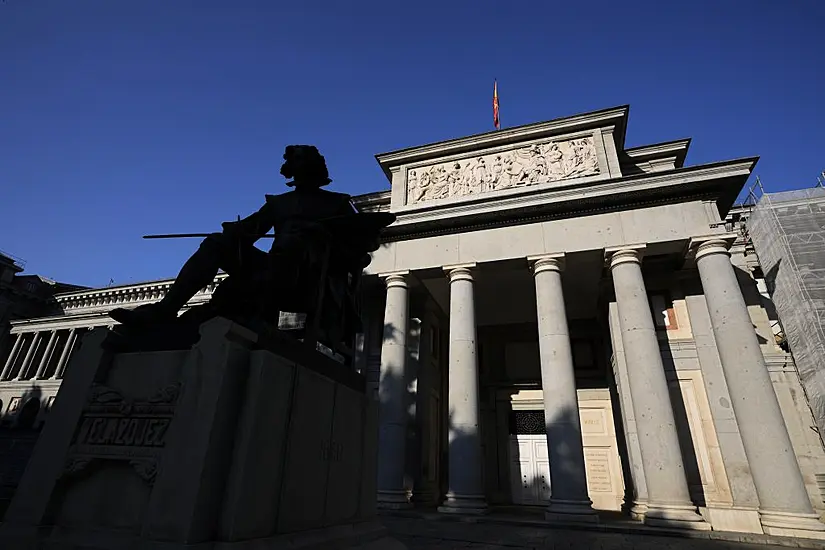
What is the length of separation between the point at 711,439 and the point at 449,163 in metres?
13.7

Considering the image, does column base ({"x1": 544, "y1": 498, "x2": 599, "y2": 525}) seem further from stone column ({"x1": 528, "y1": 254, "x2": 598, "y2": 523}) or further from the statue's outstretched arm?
the statue's outstretched arm

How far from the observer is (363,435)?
5234mm

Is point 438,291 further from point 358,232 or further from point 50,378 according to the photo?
point 50,378

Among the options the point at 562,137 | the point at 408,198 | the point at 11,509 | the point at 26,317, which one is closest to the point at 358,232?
the point at 11,509

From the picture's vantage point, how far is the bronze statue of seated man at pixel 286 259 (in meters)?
4.22

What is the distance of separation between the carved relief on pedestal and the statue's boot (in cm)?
1396

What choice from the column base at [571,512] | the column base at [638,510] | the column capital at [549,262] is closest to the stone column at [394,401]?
the column base at [571,512]

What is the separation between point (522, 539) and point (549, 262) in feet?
28.3

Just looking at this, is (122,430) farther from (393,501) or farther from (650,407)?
(650,407)

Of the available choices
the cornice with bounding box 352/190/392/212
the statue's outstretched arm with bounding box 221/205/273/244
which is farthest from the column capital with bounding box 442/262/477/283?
the statue's outstretched arm with bounding box 221/205/273/244

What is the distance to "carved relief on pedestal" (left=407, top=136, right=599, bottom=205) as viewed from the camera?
16.4m

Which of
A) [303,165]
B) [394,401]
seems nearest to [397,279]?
[394,401]

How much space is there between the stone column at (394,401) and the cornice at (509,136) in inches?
226

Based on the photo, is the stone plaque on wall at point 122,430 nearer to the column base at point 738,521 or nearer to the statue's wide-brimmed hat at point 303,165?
the statue's wide-brimmed hat at point 303,165
